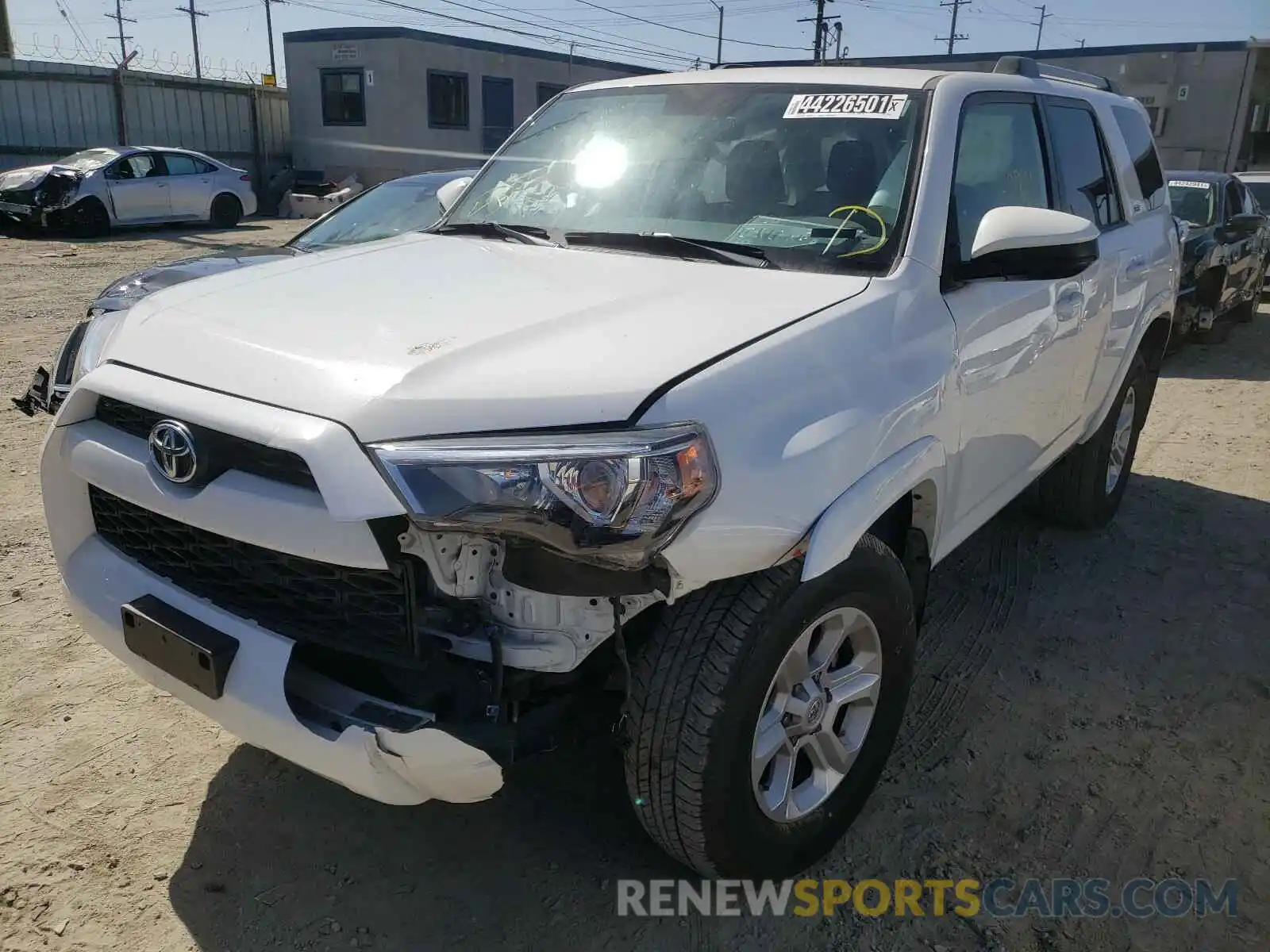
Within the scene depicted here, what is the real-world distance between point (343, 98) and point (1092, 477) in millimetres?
26517

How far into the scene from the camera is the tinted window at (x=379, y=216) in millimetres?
6207

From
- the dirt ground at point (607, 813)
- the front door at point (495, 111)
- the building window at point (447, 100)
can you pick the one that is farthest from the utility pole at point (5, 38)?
the dirt ground at point (607, 813)

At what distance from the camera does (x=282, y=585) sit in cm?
222

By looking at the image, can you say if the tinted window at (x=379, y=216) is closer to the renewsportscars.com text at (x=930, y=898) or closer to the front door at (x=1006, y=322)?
the front door at (x=1006, y=322)

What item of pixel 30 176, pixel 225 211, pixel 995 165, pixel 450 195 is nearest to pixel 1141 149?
pixel 995 165

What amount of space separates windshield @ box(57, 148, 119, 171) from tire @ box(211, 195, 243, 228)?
1.93 meters

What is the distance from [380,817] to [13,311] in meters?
9.12

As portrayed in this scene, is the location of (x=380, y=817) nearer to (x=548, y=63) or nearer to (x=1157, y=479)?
(x=1157, y=479)

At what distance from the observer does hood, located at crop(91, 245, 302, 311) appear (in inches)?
213

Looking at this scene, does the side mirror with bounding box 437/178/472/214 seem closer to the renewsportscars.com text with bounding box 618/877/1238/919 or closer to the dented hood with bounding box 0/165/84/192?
the renewsportscars.com text with bounding box 618/877/1238/919

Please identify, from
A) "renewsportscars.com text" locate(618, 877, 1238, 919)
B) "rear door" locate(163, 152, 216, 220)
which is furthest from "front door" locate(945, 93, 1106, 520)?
"rear door" locate(163, 152, 216, 220)

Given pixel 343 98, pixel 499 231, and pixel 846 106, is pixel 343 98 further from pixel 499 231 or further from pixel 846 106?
pixel 846 106

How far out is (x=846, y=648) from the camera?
8.41ft

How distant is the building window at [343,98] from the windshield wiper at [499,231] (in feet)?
84.0
